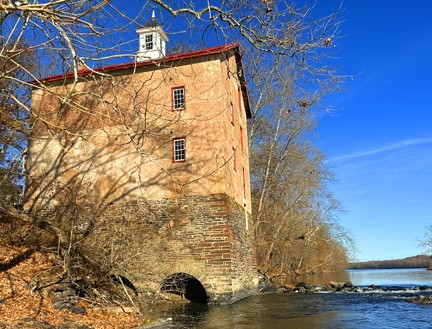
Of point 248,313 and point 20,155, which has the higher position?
point 20,155

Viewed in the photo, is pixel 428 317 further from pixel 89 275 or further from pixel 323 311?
pixel 89 275

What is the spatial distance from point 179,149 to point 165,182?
147 cm

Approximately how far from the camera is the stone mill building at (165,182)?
14602mm

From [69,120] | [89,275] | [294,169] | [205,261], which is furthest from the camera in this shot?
[294,169]

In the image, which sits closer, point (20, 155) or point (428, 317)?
point (428, 317)

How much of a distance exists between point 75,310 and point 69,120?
31.9 feet

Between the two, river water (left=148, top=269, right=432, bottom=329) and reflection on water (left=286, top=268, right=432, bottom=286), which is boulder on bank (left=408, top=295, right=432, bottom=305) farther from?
reflection on water (left=286, top=268, right=432, bottom=286)

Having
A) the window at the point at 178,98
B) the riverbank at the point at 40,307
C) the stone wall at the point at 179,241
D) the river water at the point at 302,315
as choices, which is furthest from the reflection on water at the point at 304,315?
the window at the point at 178,98

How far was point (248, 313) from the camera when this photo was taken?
12.1m

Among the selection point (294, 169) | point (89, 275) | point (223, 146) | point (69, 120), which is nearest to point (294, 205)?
point (294, 169)

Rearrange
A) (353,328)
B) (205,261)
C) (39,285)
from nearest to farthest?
(353,328), (39,285), (205,261)

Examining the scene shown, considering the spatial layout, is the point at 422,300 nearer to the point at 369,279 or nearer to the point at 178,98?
the point at 178,98

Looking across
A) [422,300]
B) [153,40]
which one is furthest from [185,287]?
[153,40]

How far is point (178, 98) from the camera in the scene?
16547 millimetres
